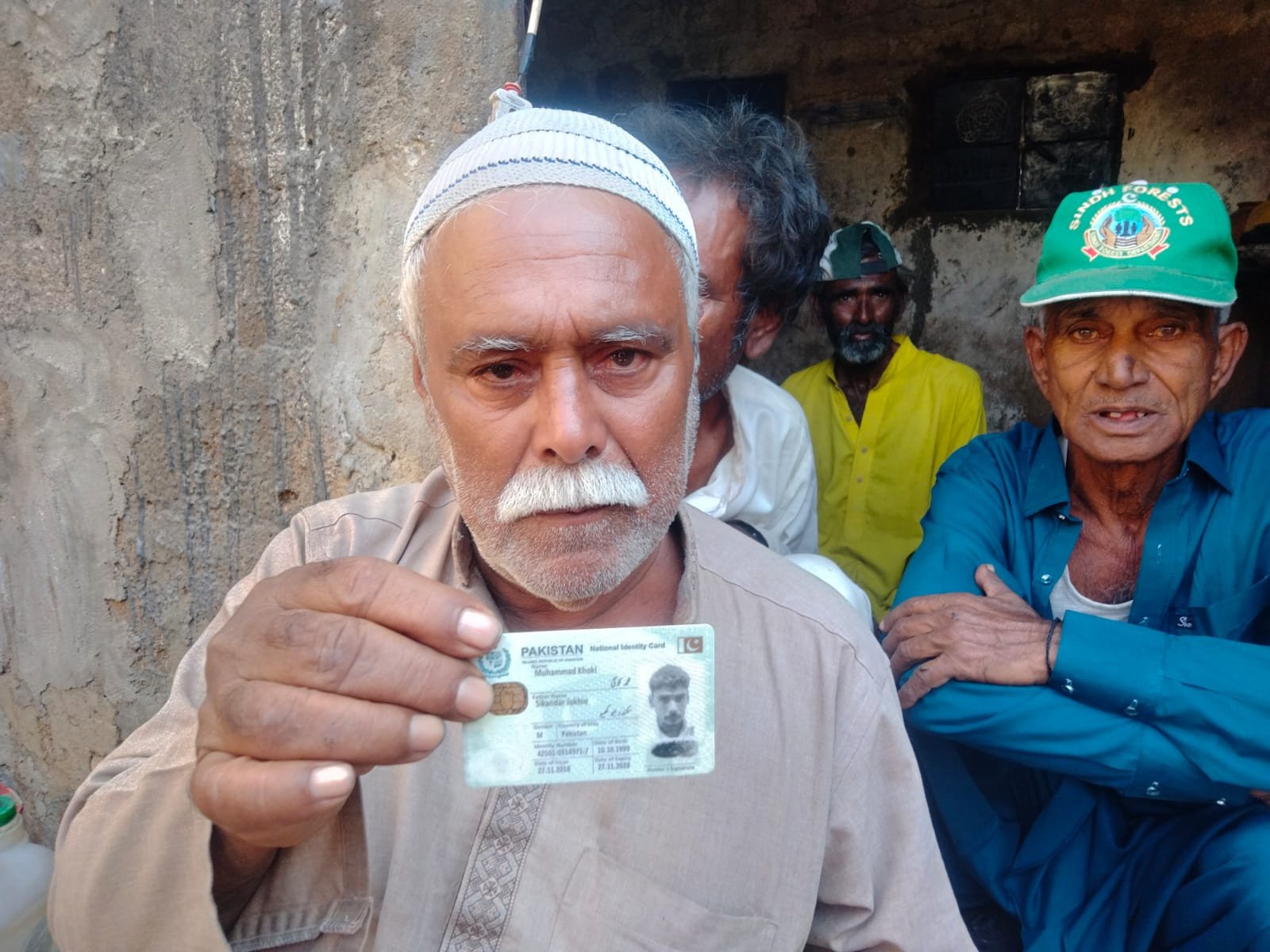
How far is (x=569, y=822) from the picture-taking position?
4.31 ft

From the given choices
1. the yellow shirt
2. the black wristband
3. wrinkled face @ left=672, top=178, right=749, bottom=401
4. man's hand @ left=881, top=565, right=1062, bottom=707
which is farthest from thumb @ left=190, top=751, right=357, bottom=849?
the yellow shirt

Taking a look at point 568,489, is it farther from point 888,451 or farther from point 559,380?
point 888,451

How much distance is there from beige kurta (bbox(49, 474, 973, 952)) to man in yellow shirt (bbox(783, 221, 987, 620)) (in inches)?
79.3

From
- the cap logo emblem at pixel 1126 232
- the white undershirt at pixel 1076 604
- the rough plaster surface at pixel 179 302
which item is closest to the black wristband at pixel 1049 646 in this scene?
the white undershirt at pixel 1076 604

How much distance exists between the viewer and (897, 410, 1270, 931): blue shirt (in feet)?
5.92

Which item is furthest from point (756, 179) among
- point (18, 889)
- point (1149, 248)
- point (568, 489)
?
point (18, 889)

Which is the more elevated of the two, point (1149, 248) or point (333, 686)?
point (1149, 248)

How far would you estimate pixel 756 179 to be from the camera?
2.64 metres

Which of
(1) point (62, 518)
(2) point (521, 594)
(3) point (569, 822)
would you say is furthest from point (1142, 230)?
(1) point (62, 518)

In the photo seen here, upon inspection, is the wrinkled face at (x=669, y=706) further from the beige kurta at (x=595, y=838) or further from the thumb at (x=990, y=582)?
the thumb at (x=990, y=582)

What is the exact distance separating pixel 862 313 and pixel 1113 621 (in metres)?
2.78

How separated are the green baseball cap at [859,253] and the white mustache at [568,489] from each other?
3448 millimetres

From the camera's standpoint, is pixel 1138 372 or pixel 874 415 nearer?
pixel 1138 372

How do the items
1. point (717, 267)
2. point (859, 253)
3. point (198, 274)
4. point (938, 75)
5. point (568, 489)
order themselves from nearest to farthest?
point (568, 489) < point (198, 274) < point (717, 267) < point (859, 253) < point (938, 75)
